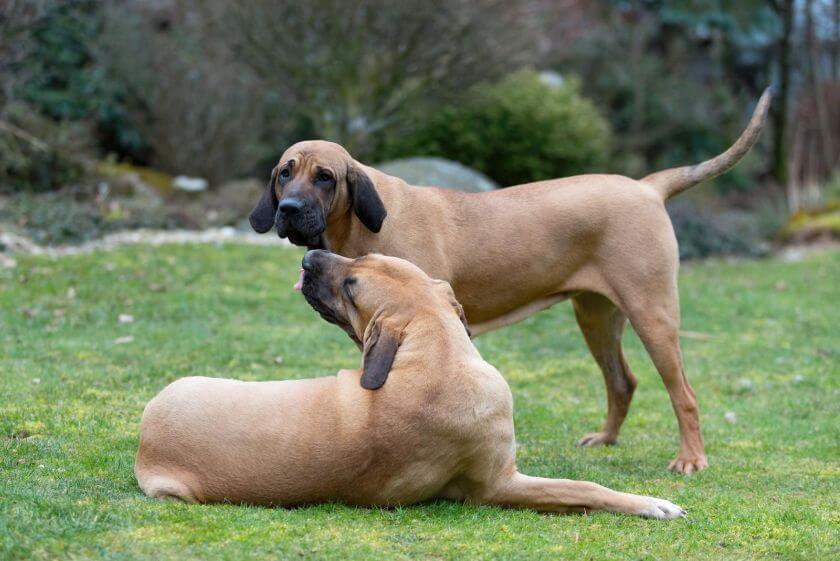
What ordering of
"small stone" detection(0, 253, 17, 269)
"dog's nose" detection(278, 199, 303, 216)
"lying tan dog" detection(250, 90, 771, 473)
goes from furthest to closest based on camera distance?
"small stone" detection(0, 253, 17, 269) → "lying tan dog" detection(250, 90, 771, 473) → "dog's nose" detection(278, 199, 303, 216)

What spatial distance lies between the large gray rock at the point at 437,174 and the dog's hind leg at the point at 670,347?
849 centimetres

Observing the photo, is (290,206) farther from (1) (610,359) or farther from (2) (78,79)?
(2) (78,79)

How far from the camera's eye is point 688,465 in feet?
21.8

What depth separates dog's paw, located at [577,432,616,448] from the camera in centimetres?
741

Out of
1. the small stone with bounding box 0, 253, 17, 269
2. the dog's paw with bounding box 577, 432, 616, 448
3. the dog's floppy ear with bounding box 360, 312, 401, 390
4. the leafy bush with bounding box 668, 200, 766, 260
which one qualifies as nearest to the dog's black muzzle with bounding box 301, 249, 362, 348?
the dog's floppy ear with bounding box 360, 312, 401, 390

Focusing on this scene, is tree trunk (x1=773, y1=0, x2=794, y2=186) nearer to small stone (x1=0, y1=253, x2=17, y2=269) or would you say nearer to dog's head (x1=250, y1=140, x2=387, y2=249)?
small stone (x1=0, y1=253, x2=17, y2=269)

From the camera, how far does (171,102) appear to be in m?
17.6

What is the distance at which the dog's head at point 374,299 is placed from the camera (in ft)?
16.5

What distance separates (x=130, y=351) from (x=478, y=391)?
15.6ft

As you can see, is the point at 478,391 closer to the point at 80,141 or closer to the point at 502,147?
the point at 80,141

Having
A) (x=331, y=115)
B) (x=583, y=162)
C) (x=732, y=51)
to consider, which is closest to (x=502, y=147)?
(x=583, y=162)

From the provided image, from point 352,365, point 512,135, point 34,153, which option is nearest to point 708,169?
point 352,365

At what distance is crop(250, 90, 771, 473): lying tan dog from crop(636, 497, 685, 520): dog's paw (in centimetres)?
146

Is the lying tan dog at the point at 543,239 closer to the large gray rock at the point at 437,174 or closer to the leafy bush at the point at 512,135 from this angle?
the large gray rock at the point at 437,174
